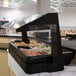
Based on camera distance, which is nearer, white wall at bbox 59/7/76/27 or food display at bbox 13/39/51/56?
food display at bbox 13/39/51/56

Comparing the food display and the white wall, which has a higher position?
the white wall

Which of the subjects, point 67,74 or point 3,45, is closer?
point 67,74

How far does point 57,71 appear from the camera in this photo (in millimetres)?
987

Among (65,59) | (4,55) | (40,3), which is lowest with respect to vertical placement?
(4,55)

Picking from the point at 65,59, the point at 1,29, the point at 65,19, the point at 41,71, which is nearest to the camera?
the point at 41,71

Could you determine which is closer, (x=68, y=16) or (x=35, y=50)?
(x=35, y=50)

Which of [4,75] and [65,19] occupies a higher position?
[65,19]

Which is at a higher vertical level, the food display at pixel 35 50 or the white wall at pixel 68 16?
the white wall at pixel 68 16

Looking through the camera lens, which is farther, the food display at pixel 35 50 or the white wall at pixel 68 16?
the white wall at pixel 68 16

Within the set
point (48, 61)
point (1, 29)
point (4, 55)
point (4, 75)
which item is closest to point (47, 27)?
point (48, 61)

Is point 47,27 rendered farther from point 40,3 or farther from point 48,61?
point 40,3

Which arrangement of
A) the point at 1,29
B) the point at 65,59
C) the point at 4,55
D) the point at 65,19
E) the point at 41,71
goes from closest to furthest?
the point at 41,71 < the point at 65,59 < the point at 4,55 < the point at 1,29 < the point at 65,19

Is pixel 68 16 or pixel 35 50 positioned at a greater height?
pixel 68 16

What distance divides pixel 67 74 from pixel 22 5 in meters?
10.0
